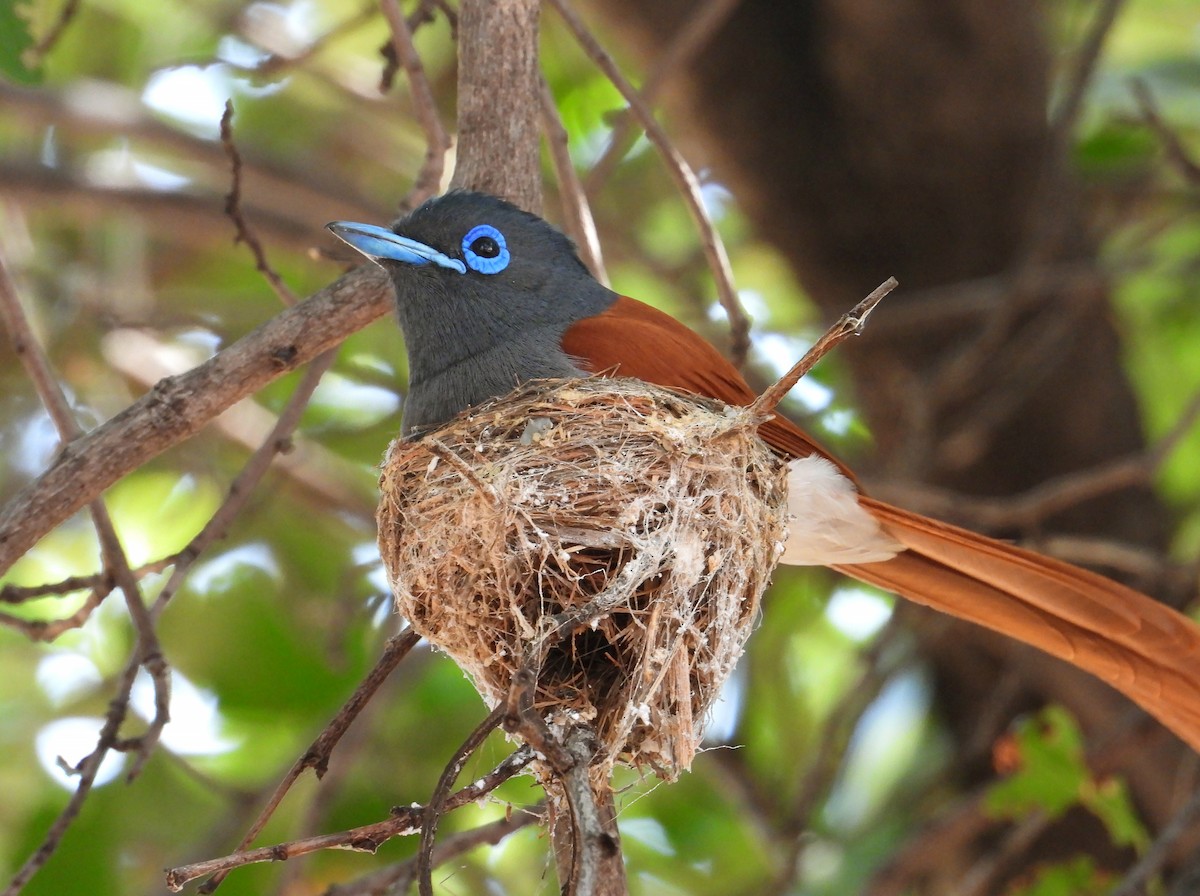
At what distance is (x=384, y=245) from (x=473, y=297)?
0.31 meters

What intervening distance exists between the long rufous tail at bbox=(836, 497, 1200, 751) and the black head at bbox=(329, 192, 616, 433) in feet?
2.85

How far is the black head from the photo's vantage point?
3285mm

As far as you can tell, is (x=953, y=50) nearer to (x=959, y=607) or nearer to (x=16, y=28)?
(x=959, y=607)

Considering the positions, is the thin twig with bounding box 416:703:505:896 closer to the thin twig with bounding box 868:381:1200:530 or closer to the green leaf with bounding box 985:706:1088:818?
the green leaf with bounding box 985:706:1088:818

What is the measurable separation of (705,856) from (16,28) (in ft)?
12.3

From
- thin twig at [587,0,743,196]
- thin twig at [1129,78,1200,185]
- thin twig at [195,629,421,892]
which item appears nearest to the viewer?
thin twig at [195,629,421,892]

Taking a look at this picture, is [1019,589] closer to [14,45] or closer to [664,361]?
[664,361]

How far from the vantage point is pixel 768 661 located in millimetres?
5645

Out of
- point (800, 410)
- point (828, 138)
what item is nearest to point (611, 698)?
point (800, 410)

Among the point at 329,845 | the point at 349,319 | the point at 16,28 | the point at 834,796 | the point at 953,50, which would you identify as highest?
the point at 953,50

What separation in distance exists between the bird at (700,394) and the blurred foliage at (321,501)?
3.13ft

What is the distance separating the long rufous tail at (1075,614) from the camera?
3.31 meters

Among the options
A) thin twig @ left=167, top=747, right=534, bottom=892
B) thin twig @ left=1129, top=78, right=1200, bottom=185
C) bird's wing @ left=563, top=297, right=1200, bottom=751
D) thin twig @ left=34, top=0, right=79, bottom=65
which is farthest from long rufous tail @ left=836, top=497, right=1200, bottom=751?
thin twig @ left=34, top=0, right=79, bottom=65

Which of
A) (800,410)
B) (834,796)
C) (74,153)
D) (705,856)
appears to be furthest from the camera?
(74,153)
